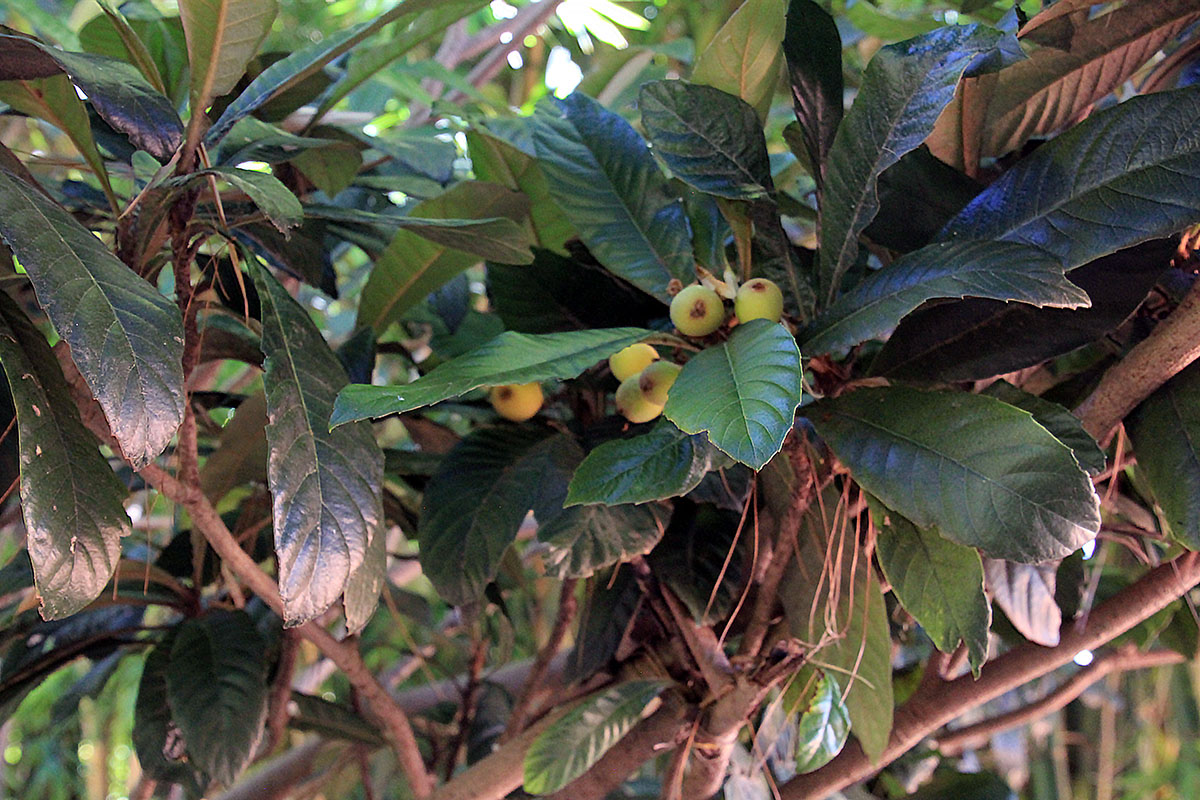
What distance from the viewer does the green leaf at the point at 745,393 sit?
1.54 feet

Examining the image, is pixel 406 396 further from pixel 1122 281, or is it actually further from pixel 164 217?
pixel 1122 281

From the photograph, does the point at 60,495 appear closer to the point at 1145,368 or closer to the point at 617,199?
the point at 617,199

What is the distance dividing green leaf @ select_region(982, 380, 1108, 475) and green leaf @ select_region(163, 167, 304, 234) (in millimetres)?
458

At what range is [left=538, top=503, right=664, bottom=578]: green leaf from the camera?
0.68 m

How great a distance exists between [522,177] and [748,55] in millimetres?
249

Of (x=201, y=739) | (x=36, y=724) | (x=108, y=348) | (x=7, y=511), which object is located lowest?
(x=36, y=724)

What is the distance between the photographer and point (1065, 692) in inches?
39.8

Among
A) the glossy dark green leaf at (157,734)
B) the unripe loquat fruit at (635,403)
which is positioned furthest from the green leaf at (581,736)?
the glossy dark green leaf at (157,734)

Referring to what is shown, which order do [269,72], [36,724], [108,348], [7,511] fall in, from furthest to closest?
[36,724]
[7,511]
[269,72]
[108,348]

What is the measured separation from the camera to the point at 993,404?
0.56 meters

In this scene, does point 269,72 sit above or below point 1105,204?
above

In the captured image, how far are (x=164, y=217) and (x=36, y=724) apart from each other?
2045 millimetres

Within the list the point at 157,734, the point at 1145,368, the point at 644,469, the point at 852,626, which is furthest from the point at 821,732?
the point at 157,734

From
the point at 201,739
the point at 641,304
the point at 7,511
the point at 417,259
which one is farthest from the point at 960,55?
the point at 7,511
